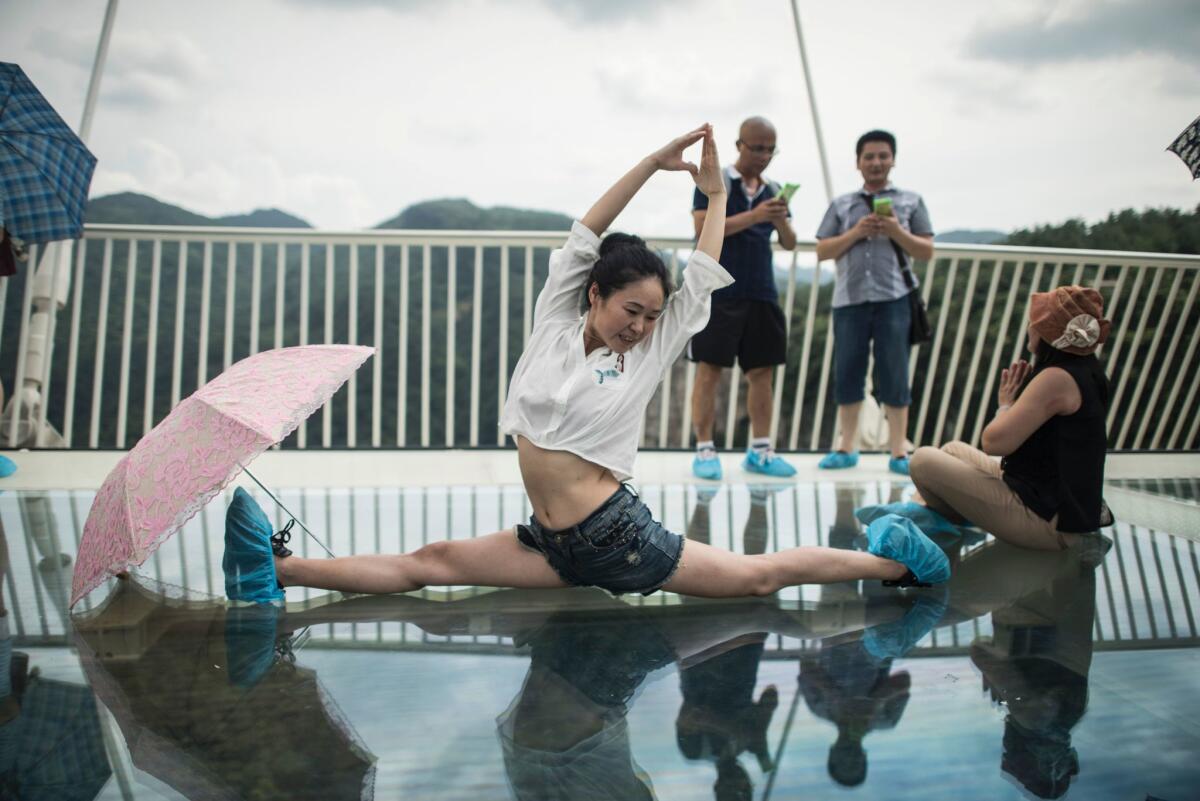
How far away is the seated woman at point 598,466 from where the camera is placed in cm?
209

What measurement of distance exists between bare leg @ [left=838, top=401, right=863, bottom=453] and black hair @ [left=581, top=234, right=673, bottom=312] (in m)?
2.48

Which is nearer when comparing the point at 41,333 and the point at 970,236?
the point at 41,333

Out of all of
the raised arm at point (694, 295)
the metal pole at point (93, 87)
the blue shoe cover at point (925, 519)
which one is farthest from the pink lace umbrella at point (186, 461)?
the metal pole at point (93, 87)

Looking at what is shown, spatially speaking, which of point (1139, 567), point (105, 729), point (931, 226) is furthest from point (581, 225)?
point (931, 226)

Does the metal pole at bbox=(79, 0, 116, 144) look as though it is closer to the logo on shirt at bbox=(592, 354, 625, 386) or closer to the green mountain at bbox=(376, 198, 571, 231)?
the logo on shirt at bbox=(592, 354, 625, 386)

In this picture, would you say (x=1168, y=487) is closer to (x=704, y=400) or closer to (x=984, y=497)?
(x=984, y=497)

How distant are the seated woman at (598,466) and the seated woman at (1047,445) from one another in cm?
50

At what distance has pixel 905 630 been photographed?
213 centimetres

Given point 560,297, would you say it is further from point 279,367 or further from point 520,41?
point 520,41

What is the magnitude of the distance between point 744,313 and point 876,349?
693mm

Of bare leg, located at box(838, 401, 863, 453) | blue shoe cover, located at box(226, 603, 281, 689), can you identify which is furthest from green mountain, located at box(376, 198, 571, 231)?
blue shoe cover, located at box(226, 603, 281, 689)

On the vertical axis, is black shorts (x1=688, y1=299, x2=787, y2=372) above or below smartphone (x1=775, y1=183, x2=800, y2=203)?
below

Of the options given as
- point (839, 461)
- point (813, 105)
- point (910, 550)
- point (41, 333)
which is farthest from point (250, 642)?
point (813, 105)

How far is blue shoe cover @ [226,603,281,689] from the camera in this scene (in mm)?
1828
